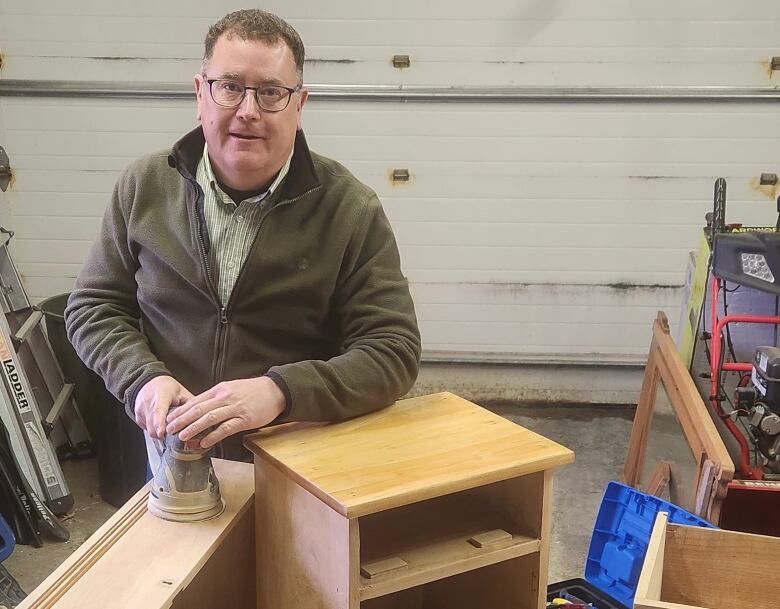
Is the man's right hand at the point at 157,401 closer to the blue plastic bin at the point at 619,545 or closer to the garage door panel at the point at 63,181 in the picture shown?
the blue plastic bin at the point at 619,545

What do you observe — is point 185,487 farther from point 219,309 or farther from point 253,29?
point 253,29

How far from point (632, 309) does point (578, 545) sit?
1.68 meters

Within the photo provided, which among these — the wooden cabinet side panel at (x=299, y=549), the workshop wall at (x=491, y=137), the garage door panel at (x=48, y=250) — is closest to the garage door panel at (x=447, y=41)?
the workshop wall at (x=491, y=137)

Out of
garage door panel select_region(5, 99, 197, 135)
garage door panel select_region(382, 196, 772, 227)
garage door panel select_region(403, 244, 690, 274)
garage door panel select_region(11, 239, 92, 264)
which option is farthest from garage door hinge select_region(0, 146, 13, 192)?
garage door panel select_region(403, 244, 690, 274)

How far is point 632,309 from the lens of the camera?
455 centimetres

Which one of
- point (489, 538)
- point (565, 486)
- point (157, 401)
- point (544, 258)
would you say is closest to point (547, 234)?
point (544, 258)

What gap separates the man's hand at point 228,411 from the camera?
1.50 meters

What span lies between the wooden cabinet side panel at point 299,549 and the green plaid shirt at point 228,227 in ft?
1.46

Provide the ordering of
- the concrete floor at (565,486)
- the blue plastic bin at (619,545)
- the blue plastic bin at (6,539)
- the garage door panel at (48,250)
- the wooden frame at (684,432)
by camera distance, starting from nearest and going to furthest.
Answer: the wooden frame at (684,432), the blue plastic bin at (619,545), the blue plastic bin at (6,539), the concrete floor at (565,486), the garage door panel at (48,250)

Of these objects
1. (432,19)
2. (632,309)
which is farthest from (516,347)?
(432,19)

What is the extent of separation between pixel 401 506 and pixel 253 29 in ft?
3.23

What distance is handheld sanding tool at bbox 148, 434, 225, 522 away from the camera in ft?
4.98

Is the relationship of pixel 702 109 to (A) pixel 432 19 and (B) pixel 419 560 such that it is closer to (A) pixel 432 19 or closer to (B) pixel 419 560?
(A) pixel 432 19

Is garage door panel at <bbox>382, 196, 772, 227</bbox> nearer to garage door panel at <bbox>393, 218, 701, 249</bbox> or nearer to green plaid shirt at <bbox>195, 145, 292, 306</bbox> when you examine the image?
garage door panel at <bbox>393, 218, 701, 249</bbox>
